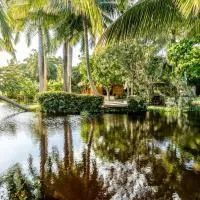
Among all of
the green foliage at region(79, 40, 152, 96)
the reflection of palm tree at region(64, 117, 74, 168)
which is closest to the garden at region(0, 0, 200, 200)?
the reflection of palm tree at region(64, 117, 74, 168)

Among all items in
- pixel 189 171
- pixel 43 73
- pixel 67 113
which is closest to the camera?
pixel 189 171

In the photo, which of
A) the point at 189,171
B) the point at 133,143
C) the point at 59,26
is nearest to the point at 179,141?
the point at 133,143

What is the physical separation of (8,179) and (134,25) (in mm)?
3892

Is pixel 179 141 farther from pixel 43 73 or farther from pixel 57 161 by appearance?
pixel 43 73

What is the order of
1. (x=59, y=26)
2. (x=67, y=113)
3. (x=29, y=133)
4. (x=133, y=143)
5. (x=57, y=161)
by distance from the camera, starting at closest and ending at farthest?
(x=57, y=161) < (x=133, y=143) < (x=29, y=133) < (x=67, y=113) < (x=59, y=26)

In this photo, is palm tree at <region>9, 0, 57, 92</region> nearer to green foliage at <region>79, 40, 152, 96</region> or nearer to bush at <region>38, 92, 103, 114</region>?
green foliage at <region>79, 40, 152, 96</region>

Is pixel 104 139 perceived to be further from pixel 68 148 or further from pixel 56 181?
pixel 56 181

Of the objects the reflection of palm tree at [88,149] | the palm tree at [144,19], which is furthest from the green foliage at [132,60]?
the palm tree at [144,19]

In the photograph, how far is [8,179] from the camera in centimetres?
657

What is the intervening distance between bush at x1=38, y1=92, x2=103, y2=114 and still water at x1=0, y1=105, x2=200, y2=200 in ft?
Answer: 25.9

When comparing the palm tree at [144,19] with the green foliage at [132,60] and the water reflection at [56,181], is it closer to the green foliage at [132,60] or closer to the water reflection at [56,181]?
the water reflection at [56,181]

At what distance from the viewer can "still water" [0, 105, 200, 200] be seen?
586cm

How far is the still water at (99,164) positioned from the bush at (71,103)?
7.91m

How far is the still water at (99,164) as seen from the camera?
5.86 metres
